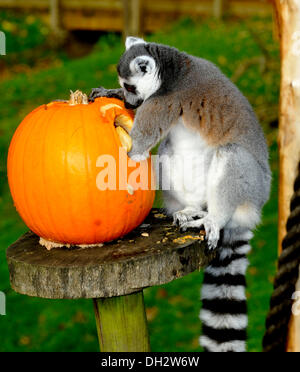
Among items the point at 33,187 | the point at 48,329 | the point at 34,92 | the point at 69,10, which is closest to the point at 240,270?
the point at 33,187

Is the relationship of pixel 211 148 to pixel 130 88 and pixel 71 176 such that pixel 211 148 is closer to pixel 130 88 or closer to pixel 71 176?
pixel 130 88

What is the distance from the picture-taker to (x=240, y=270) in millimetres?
2453

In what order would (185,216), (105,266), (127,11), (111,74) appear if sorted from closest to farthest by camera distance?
(105,266), (185,216), (111,74), (127,11)

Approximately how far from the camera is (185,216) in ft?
8.29

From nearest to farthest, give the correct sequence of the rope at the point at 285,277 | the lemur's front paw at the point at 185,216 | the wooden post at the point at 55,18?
the rope at the point at 285,277
the lemur's front paw at the point at 185,216
the wooden post at the point at 55,18

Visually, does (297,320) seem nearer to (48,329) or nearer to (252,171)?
(252,171)

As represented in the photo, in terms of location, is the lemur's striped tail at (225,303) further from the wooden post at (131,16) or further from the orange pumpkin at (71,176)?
the wooden post at (131,16)

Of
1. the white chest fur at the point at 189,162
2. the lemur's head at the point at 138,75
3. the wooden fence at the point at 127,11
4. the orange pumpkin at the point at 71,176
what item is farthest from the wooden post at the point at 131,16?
the orange pumpkin at the point at 71,176

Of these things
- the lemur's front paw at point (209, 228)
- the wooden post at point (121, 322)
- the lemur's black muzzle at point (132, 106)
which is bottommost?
the wooden post at point (121, 322)

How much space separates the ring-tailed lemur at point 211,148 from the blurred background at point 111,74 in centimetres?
66

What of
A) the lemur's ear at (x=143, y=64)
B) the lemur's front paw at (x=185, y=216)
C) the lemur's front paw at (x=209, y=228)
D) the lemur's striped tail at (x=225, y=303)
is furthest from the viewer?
the lemur's ear at (x=143, y=64)

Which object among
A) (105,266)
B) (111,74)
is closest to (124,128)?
(105,266)

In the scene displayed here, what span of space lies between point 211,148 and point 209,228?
18.9 inches

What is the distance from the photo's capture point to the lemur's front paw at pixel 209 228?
2270 mm
